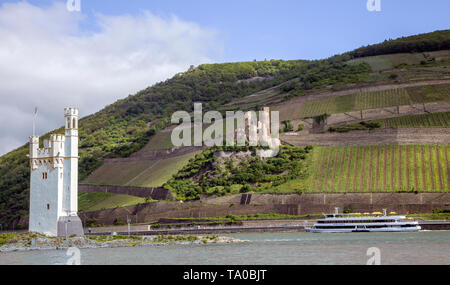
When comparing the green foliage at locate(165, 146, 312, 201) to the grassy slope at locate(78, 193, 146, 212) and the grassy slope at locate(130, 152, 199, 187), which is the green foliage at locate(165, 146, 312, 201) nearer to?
the grassy slope at locate(130, 152, 199, 187)

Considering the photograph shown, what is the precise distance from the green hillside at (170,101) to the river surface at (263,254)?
5261 centimetres

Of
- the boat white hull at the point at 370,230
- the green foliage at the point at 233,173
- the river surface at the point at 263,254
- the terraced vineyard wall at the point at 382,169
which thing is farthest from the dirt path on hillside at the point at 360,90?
the river surface at the point at 263,254

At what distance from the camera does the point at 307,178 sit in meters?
86.4

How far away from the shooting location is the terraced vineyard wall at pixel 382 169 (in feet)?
261

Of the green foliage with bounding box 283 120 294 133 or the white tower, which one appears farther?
the green foliage with bounding box 283 120 294 133

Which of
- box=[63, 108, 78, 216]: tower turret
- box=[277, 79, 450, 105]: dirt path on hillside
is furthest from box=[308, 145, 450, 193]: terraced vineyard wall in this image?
box=[63, 108, 78, 216]: tower turret

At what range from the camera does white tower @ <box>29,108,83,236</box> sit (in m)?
46.8

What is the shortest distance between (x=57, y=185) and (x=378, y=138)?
54.7 metres

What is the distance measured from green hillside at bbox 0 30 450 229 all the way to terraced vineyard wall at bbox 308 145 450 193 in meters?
19.0

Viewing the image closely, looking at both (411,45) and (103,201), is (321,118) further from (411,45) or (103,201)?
(411,45)
